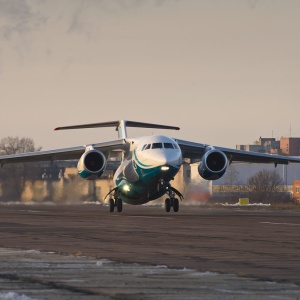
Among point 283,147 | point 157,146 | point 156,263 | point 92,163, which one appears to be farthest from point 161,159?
point 283,147

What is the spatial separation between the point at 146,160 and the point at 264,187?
176ft

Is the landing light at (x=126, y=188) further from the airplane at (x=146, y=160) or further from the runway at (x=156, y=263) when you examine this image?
the runway at (x=156, y=263)

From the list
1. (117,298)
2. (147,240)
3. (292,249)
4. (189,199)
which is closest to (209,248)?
(292,249)

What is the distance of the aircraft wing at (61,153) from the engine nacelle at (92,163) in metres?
2.76

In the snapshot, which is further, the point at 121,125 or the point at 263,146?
the point at 263,146

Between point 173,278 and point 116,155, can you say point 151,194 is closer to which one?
point 116,155

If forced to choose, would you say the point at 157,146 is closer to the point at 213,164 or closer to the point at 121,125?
the point at 213,164

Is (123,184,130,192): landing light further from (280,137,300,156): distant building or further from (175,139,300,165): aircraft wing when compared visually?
(280,137,300,156): distant building

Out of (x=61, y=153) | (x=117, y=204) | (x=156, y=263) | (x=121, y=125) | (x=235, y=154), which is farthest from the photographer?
(x=121, y=125)

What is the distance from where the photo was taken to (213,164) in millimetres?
38875

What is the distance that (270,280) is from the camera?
10203mm

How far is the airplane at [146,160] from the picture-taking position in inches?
1457

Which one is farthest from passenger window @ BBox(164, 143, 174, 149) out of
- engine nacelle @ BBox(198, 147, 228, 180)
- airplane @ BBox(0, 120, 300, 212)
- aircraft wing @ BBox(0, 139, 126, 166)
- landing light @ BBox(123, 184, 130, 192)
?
aircraft wing @ BBox(0, 139, 126, 166)

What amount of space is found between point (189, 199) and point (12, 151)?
23358 millimetres
